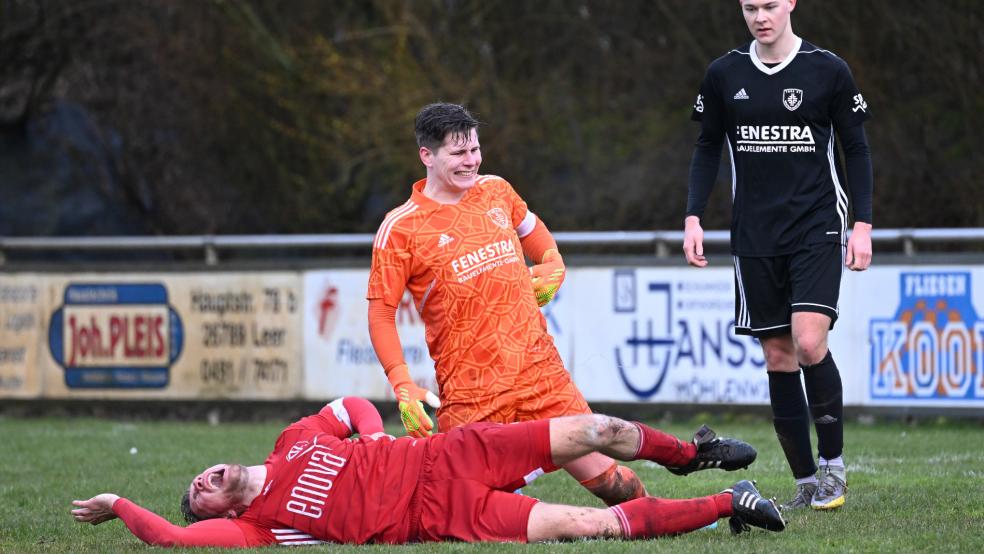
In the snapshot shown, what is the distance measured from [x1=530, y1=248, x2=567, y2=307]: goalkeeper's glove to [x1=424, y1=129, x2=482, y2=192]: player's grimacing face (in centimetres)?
50

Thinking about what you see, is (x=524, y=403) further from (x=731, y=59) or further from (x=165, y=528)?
(x=731, y=59)

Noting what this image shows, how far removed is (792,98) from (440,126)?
5.24ft

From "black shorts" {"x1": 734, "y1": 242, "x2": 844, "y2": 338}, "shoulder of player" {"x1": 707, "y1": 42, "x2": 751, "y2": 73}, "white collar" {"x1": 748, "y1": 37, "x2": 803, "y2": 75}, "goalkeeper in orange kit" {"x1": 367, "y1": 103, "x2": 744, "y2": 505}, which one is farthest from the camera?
"shoulder of player" {"x1": 707, "y1": 42, "x2": 751, "y2": 73}

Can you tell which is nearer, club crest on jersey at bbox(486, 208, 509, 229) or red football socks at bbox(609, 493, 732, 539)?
red football socks at bbox(609, 493, 732, 539)

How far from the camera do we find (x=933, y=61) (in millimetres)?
14859

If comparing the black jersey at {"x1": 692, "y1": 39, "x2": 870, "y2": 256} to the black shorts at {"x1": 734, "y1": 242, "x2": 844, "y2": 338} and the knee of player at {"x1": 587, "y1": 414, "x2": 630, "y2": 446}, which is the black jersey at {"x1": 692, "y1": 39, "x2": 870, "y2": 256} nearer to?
the black shorts at {"x1": 734, "y1": 242, "x2": 844, "y2": 338}

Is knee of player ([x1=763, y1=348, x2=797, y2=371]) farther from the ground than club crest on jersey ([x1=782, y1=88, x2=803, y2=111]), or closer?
closer

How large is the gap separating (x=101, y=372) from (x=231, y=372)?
123cm

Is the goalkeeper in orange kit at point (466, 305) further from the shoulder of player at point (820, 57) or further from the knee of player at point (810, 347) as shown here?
the shoulder of player at point (820, 57)

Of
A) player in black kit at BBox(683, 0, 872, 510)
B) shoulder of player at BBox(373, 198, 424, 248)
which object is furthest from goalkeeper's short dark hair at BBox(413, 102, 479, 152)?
player in black kit at BBox(683, 0, 872, 510)

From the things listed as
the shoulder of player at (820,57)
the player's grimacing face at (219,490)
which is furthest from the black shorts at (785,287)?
the player's grimacing face at (219,490)

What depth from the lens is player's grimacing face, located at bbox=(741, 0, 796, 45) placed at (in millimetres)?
6484

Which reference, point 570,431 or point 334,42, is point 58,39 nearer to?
point 334,42

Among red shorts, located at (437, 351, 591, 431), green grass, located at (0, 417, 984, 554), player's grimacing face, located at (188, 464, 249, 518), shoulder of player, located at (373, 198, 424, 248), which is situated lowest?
green grass, located at (0, 417, 984, 554)
